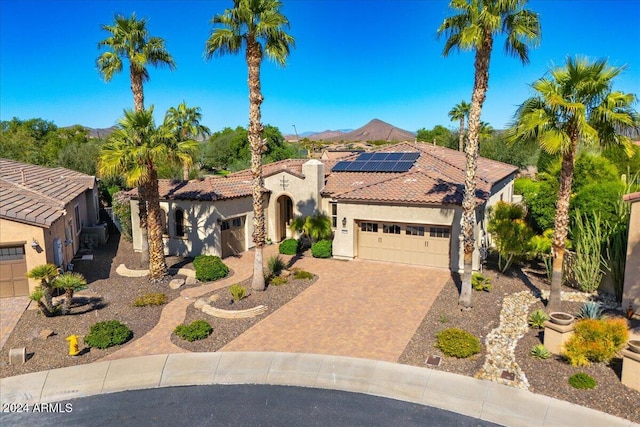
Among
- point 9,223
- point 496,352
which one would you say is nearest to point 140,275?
point 9,223

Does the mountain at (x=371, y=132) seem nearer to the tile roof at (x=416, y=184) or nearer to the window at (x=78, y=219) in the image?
the tile roof at (x=416, y=184)

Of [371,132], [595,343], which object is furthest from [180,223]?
[371,132]

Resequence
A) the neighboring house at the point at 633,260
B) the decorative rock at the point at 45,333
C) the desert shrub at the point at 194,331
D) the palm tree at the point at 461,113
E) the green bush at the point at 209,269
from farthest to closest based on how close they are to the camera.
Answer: the palm tree at the point at 461,113, the green bush at the point at 209,269, the neighboring house at the point at 633,260, the decorative rock at the point at 45,333, the desert shrub at the point at 194,331

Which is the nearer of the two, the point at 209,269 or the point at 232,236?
the point at 209,269

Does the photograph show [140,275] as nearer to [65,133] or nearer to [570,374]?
[570,374]

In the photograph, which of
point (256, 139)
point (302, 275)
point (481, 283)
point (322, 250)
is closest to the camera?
point (256, 139)

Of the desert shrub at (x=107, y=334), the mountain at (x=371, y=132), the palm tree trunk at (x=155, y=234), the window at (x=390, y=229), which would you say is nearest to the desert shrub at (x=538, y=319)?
the window at (x=390, y=229)

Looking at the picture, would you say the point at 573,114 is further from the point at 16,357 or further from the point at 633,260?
the point at 16,357
